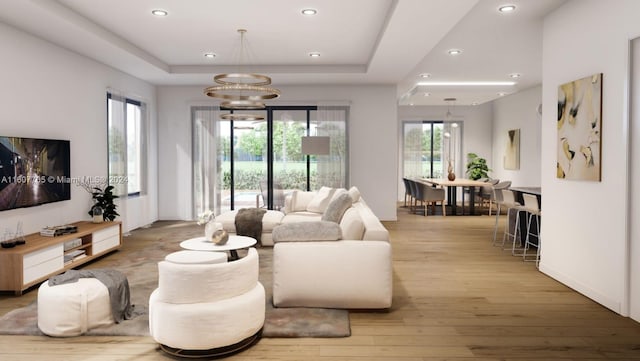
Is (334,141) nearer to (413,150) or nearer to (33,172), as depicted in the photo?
(413,150)

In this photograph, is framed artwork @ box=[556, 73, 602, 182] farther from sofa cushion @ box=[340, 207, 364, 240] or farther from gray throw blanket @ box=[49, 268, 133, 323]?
gray throw blanket @ box=[49, 268, 133, 323]

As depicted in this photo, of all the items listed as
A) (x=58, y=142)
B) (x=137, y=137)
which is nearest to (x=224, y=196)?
(x=137, y=137)

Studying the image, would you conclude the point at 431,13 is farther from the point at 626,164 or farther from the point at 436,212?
the point at 436,212

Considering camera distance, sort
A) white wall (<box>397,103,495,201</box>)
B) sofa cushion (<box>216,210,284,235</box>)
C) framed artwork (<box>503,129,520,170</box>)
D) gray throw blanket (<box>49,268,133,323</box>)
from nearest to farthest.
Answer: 1. gray throw blanket (<box>49,268,133,323</box>)
2. sofa cushion (<box>216,210,284,235</box>)
3. framed artwork (<box>503,129,520,170</box>)
4. white wall (<box>397,103,495,201</box>)

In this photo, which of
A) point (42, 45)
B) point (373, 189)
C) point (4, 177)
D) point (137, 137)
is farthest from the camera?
point (373, 189)

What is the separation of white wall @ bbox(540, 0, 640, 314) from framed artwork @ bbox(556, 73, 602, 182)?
0.23 feet

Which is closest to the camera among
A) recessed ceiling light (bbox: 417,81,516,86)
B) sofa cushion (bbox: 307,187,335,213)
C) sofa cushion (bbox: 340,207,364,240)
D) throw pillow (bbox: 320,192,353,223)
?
sofa cushion (bbox: 340,207,364,240)

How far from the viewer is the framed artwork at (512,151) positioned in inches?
445

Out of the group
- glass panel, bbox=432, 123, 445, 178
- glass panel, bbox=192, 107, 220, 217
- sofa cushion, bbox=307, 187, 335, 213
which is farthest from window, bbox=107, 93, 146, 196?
glass panel, bbox=432, 123, 445, 178

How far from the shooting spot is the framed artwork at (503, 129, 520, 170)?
37.0ft

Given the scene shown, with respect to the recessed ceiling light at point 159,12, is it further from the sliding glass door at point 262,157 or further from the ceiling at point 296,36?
the sliding glass door at point 262,157

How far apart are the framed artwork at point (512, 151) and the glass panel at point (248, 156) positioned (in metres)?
6.41

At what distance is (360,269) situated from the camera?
3736 millimetres

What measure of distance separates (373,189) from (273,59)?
3281 mm
